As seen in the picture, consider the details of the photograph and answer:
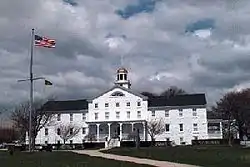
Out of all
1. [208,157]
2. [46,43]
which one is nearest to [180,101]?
[46,43]

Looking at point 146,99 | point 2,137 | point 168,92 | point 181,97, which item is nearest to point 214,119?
point 181,97

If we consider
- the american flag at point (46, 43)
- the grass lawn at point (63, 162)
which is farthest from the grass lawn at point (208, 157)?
the american flag at point (46, 43)

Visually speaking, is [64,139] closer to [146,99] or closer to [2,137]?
[146,99]

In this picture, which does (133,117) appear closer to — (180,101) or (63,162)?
(180,101)

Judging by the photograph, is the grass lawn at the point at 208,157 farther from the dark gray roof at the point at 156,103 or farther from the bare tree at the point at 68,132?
the bare tree at the point at 68,132

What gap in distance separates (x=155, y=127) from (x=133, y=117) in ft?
21.7

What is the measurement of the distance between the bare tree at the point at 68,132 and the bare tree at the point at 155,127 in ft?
49.9

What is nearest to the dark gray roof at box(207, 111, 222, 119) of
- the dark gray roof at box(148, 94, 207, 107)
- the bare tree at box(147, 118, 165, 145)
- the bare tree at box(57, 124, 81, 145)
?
the dark gray roof at box(148, 94, 207, 107)

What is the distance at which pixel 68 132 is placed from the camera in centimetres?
9738

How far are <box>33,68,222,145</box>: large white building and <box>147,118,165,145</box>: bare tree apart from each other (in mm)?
910

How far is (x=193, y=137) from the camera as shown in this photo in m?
95.1

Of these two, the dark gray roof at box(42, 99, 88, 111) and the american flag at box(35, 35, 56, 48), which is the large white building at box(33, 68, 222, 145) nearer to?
the dark gray roof at box(42, 99, 88, 111)

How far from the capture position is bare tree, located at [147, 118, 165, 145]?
9169 centimetres

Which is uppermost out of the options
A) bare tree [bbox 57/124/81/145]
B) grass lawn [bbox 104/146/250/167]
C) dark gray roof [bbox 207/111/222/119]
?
dark gray roof [bbox 207/111/222/119]
